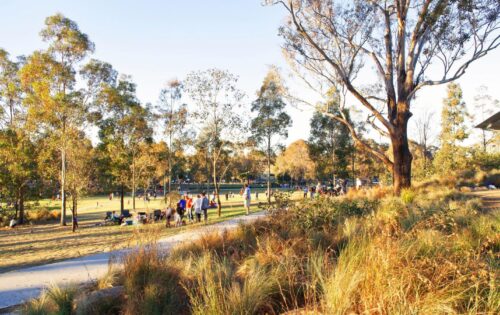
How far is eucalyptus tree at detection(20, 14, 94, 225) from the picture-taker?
23047mm

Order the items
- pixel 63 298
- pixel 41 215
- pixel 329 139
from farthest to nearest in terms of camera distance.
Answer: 1. pixel 329 139
2. pixel 41 215
3. pixel 63 298

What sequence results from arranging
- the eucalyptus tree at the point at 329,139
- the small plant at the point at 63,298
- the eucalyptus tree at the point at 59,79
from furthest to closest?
the eucalyptus tree at the point at 329,139
the eucalyptus tree at the point at 59,79
the small plant at the point at 63,298

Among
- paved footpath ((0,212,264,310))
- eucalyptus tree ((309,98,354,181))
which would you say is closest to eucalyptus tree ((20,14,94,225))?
paved footpath ((0,212,264,310))

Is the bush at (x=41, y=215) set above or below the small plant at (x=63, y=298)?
below

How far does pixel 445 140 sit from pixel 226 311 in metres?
34.6

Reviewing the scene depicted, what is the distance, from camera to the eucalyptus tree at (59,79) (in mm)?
23047

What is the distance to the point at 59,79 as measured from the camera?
77.9 ft

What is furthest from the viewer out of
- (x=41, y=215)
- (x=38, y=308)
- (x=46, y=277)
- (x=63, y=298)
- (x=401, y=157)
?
(x=41, y=215)

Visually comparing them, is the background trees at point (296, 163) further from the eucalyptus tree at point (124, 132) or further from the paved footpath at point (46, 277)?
the paved footpath at point (46, 277)

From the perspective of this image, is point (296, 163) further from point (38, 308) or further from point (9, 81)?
point (38, 308)

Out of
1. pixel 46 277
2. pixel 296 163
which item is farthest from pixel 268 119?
pixel 296 163

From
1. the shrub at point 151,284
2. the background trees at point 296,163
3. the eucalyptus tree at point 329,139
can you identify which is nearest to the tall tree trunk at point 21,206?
the eucalyptus tree at point 329,139

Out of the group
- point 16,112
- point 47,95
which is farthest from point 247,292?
point 16,112

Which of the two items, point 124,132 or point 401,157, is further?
point 124,132
